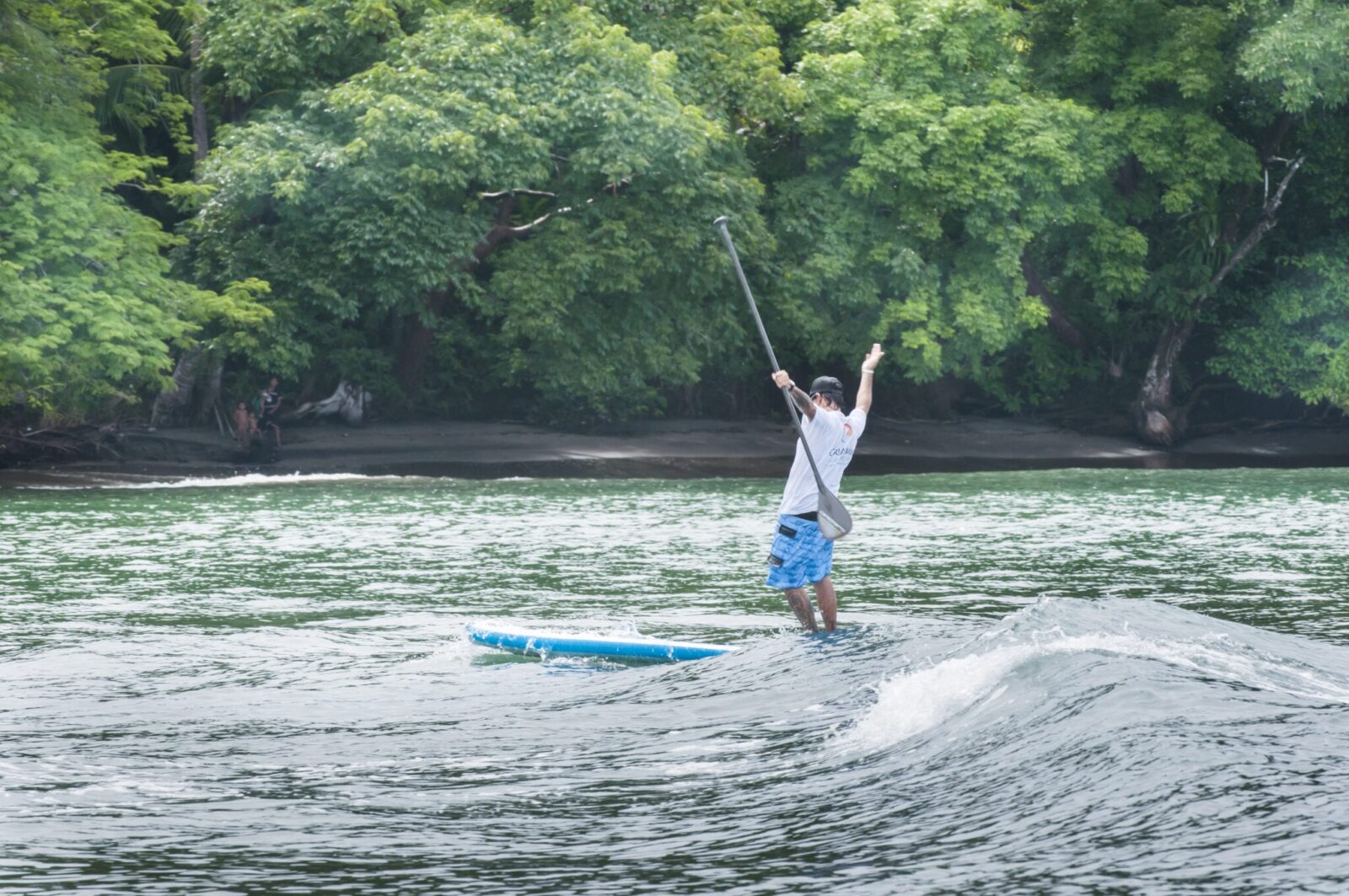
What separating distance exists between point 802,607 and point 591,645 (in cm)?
139

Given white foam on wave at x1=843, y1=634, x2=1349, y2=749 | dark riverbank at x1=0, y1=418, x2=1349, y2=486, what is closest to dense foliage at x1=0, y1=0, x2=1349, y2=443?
A: dark riverbank at x1=0, y1=418, x2=1349, y2=486

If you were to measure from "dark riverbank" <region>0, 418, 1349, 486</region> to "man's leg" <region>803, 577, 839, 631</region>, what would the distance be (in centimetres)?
2324

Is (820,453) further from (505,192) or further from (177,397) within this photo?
(177,397)

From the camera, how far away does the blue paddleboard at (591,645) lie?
11336 mm

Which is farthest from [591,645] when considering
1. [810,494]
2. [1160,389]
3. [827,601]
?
[1160,389]

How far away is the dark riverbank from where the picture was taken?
3509 centimetres

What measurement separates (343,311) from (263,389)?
14.7ft

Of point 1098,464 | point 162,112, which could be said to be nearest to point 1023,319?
point 1098,464

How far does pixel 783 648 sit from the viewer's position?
37.1 ft

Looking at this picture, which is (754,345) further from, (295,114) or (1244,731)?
(1244,731)

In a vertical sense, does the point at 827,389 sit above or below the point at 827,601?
above

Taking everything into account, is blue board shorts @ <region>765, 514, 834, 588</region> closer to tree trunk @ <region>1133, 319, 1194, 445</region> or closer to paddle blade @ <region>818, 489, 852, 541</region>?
paddle blade @ <region>818, 489, 852, 541</region>

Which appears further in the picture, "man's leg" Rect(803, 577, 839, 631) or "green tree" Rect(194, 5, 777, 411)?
"green tree" Rect(194, 5, 777, 411)

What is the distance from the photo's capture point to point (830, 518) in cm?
1132
